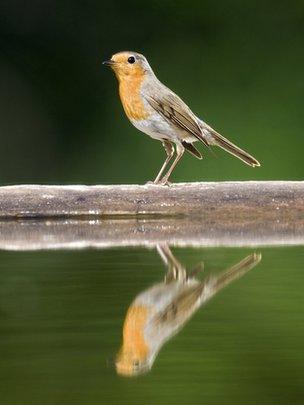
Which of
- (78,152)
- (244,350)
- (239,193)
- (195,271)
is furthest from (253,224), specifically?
(78,152)

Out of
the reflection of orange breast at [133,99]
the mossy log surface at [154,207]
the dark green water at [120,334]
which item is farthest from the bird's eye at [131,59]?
the dark green water at [120,334]

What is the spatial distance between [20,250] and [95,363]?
235cm

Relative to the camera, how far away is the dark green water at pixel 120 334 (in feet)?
8.73

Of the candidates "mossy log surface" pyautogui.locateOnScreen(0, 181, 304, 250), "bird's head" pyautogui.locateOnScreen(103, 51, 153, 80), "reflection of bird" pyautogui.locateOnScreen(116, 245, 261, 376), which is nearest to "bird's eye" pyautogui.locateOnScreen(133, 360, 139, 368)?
"reflection of bird" pyautogui.locateOnScreen(116, 245, 261, 376)

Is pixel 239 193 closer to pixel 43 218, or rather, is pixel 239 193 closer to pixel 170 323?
pixel 43 218

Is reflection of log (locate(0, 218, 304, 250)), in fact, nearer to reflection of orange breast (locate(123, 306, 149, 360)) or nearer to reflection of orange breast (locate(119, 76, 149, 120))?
reflection of orange breast (locate(119, 76, 149, 120))

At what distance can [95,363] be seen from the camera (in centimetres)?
295

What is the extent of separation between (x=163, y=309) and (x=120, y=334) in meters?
0.40

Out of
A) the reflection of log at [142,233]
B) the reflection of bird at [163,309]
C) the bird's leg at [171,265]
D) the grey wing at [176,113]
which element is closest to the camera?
the reflection of bird at [163,309]

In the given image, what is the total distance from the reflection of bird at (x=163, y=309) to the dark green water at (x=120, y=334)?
28 mm

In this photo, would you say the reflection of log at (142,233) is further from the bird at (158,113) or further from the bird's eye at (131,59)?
the bird's eye at (131,59)

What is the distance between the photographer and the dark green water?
2.66m

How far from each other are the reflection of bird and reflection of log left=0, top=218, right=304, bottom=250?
0.47 meters

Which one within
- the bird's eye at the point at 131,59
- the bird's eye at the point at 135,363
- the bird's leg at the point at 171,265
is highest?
the bird's eye at the point at 135,363
